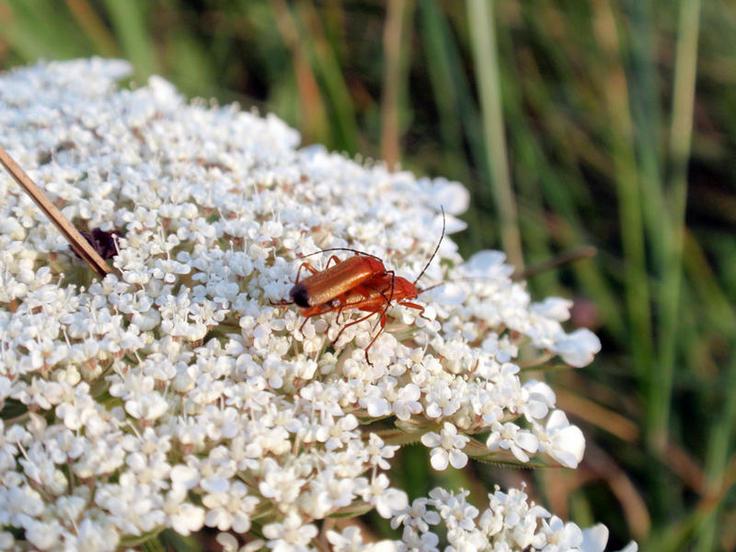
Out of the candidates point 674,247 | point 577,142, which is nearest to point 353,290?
point 674,247

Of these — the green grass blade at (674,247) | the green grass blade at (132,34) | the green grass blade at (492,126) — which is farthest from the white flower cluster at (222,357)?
the green grass blade at (132,34)

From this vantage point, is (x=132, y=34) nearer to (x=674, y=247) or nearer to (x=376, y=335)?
(x=376, y=335)

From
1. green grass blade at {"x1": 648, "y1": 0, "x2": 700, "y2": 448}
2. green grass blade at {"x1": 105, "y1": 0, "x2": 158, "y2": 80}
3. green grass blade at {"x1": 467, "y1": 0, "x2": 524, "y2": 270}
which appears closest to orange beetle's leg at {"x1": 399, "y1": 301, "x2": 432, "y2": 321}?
green grass blade at {"x1": 467, "y1": 0, "x2": 524, "y2": 270}

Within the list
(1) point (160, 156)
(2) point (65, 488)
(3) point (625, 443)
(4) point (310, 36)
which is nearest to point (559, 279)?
(3) point (625, 443)

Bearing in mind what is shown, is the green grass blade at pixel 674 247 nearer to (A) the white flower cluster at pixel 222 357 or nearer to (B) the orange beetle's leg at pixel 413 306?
(A) the white flower cluster at pixel 222 357

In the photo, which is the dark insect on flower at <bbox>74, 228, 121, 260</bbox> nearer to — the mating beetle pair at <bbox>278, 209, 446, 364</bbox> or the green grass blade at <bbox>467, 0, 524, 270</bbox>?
the mating beetle pair at <bbox>278, 209, 446, 364</bbox>
